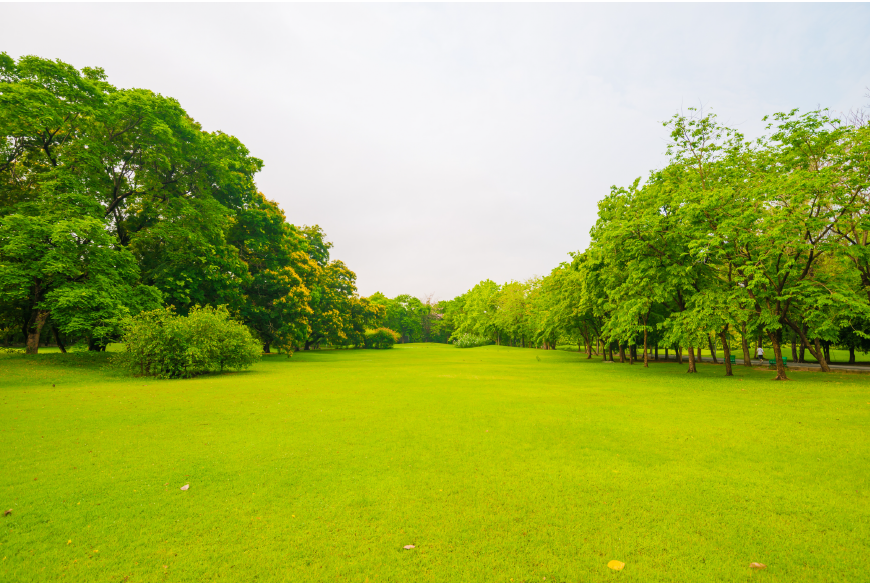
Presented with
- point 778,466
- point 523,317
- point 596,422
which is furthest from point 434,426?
point 523,317

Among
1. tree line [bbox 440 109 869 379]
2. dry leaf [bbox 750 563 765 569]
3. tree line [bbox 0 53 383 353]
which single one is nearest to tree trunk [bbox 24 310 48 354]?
tree line [bbox 0 53 383 353]

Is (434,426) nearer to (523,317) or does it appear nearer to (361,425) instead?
(361,425)

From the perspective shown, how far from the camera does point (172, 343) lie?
59.9 ft

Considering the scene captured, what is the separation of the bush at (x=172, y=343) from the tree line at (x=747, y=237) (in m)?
21.3

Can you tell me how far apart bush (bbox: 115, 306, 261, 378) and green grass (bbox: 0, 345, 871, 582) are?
7367 mm

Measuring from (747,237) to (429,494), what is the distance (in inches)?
741

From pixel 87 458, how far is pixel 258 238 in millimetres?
29582

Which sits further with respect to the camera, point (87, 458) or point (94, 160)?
point (94, 160)

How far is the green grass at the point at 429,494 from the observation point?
11.9 feet

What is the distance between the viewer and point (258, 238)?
110 feet

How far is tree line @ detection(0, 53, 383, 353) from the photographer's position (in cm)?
1819

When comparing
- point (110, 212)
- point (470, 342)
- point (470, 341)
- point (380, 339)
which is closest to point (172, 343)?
point (110, 212)

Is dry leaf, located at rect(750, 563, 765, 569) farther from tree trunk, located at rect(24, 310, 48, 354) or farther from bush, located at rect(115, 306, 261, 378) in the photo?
tree trunk, located at rect(24, 310, 48, 354)

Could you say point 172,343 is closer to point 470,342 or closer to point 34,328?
point 34,328
